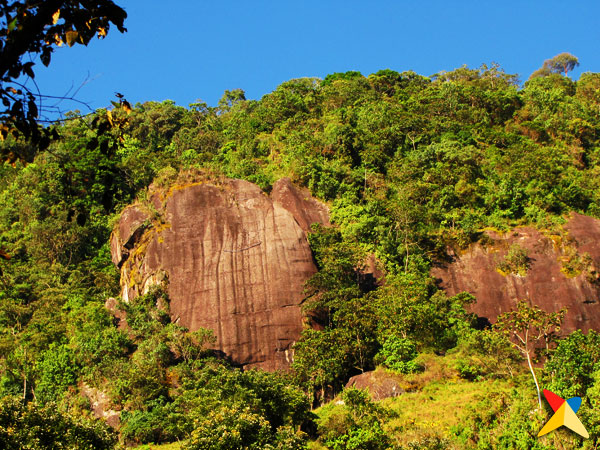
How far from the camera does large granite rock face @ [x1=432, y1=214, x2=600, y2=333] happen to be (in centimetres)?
3066

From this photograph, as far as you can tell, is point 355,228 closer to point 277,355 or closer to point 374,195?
point 374,195

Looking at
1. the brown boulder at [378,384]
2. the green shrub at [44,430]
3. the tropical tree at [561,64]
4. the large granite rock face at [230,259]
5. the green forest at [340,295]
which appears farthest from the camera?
the tropical tree at [561,64]

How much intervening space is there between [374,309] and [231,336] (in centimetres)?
634

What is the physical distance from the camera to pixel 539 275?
103 feet

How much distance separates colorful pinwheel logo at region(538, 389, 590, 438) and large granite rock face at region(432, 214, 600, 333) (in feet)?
41.0

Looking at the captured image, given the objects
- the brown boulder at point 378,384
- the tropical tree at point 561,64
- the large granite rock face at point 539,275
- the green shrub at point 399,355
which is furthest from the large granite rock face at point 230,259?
the tropical tree at point 561,64

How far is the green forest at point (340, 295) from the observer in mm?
19734

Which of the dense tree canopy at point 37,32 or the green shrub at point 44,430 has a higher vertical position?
the dense tree canopy at point 37,32

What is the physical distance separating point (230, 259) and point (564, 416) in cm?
1795

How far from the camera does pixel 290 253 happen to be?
31.5 metres

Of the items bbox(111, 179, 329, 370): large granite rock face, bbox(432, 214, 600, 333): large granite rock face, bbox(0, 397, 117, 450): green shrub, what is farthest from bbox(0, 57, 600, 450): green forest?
bbox(111, 179, 329, 370): large granite rock face

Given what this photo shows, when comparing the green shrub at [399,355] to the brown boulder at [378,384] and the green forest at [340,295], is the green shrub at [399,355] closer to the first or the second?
the green forest at [340,295]

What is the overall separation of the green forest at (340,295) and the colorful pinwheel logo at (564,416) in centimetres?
23

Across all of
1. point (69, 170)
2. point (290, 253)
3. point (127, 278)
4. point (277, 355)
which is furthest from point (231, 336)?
point (69, 170)
